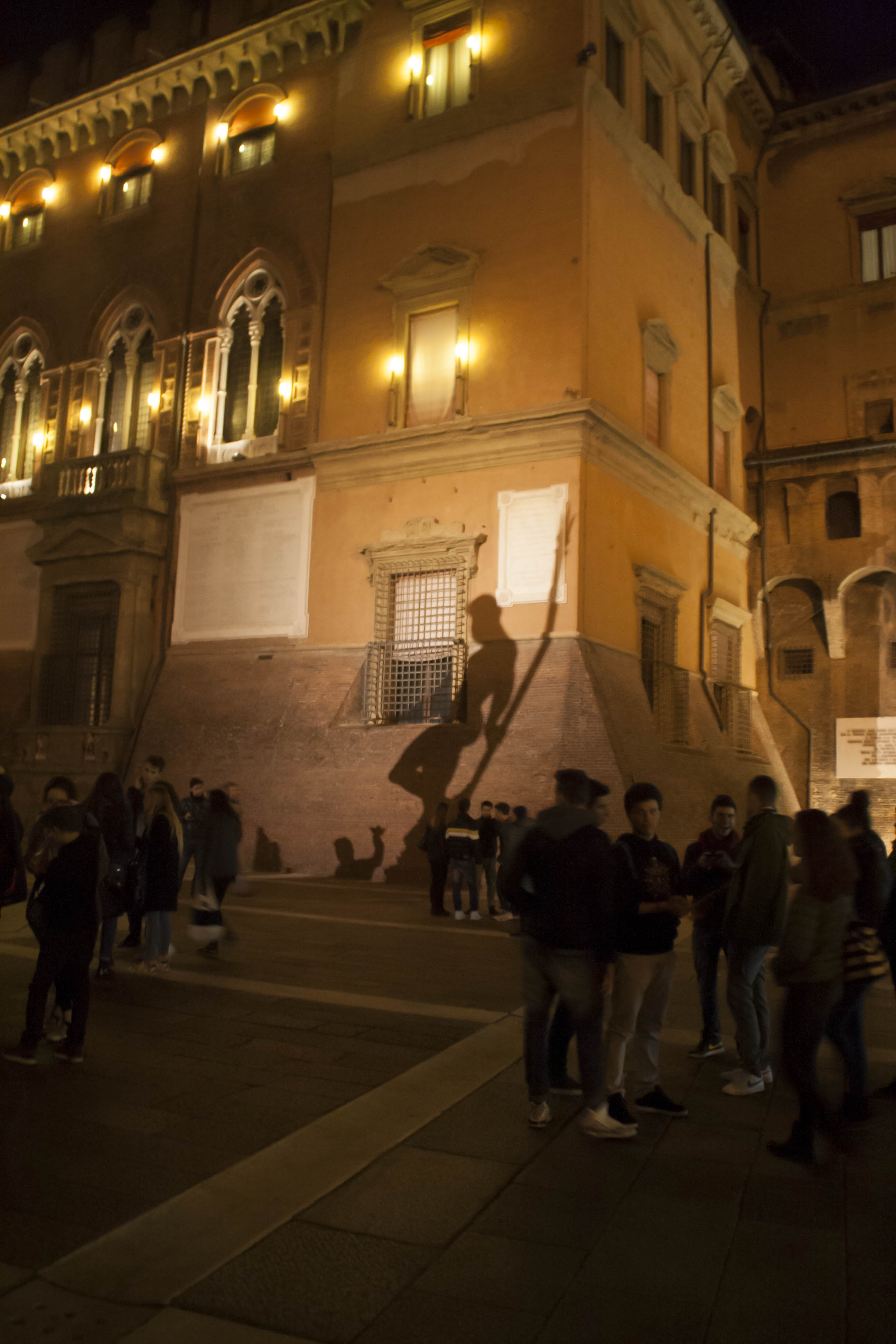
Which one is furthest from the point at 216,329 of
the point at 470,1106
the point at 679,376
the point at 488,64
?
the point at 470,1106

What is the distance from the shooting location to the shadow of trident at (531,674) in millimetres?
16297

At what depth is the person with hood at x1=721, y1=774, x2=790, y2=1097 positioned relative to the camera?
5629 mm

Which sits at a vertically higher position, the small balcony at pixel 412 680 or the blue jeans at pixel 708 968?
the small balcony at pixel 412 680

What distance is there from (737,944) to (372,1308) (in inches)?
124

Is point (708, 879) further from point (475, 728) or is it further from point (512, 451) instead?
point (512, 451)

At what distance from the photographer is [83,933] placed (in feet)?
19.6

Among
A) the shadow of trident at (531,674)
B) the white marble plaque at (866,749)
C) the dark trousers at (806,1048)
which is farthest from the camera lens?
the white marble plaque at (866,749)

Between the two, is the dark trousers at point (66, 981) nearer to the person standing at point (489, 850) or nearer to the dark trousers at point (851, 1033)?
the dark trousers at point (851, 1033)

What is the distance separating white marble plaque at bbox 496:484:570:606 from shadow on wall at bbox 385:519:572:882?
2.8 inches

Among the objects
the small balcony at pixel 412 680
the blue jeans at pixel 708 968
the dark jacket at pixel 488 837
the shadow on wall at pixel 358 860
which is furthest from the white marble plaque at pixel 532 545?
the blue jeans at pixel 708 968

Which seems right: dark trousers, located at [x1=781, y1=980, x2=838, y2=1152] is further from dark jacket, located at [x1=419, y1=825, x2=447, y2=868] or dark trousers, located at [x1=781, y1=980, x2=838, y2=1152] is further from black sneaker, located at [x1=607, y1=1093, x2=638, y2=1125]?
dark jacket, located at [x1=419, y1=825, x2=447, y2=868]

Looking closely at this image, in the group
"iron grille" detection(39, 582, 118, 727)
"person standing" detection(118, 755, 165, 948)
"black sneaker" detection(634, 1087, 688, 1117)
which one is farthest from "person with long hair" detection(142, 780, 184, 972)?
"iron grille" detection(39, 582, 118, 727)

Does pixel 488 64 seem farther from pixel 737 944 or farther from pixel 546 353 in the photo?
pixel 737 944

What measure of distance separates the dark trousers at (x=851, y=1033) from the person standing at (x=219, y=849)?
17.8ft
